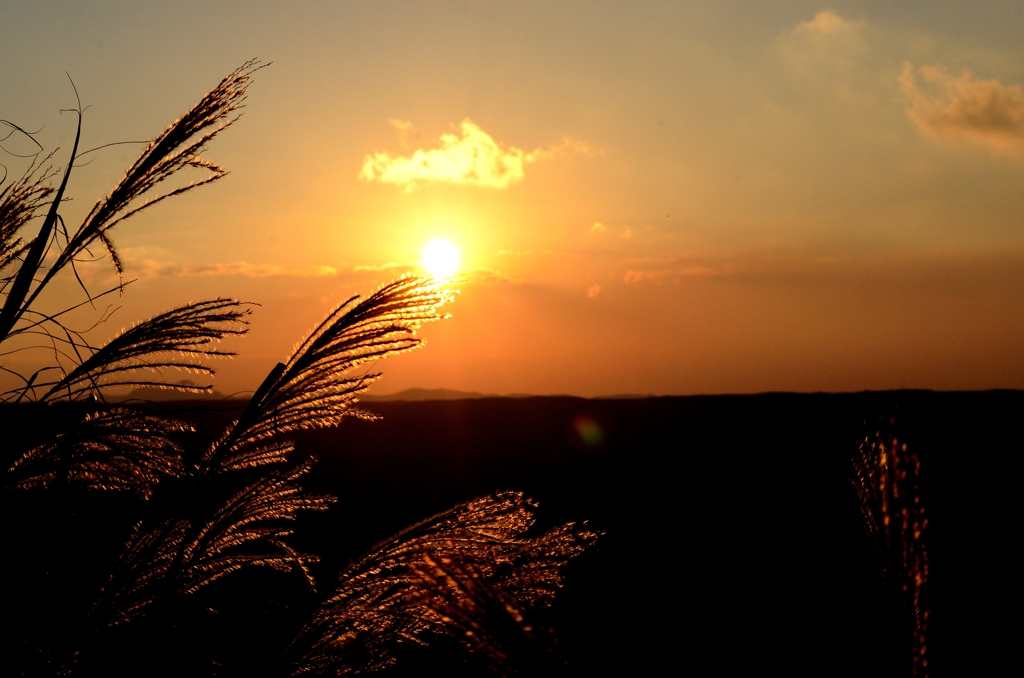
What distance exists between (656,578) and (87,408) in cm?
529

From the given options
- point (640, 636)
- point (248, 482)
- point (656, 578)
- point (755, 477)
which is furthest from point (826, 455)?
point (248, 482)

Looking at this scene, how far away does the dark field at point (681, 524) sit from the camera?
1.68m

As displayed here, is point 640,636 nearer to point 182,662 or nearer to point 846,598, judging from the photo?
point 846,598

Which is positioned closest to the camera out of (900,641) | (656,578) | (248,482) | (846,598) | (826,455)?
(900,641)

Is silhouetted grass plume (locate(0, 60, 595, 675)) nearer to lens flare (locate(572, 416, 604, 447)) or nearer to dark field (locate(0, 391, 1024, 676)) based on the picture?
dark field (locate(0, 391, 1024, 676))

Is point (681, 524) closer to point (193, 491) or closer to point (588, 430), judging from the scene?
point (588, 430)

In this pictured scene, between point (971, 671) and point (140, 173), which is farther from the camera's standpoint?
point (971, 671)

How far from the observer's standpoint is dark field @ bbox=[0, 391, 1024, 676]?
168 cm

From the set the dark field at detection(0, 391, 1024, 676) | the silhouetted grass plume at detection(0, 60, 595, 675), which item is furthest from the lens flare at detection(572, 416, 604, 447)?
the silhouetted grass plume at detection(0, 60, 595, 675)

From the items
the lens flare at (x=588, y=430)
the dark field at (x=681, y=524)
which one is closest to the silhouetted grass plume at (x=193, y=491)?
the dark field at (x=681, y=524)

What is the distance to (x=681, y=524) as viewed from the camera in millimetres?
7977

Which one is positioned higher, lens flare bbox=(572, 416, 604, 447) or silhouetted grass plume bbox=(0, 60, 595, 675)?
silhouetted grass plume bbox=(0, 60, 595, 675)

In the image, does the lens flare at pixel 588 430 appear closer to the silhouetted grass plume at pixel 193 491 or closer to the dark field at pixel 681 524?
the dark field at pixel 681 524

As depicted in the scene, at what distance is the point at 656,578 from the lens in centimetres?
618
